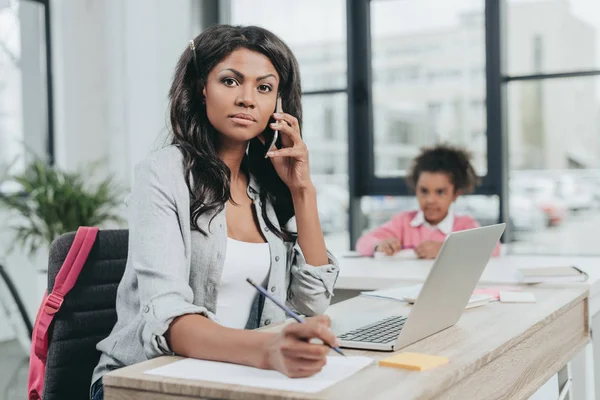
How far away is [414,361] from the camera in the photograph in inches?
44.7

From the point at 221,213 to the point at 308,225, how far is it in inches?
8.1

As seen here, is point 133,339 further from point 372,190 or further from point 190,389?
point 372,190

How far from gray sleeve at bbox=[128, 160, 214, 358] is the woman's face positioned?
17 centimetres

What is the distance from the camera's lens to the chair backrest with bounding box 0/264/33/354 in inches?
114

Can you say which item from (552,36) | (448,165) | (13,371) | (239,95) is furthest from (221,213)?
(552,36)

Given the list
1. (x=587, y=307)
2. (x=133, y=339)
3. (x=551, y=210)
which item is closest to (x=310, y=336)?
(x=133, y=339)

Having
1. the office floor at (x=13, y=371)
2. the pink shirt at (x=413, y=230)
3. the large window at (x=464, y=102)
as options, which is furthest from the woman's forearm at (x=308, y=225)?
the large window at (x=464, y=102)

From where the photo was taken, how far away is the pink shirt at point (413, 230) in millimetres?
3203

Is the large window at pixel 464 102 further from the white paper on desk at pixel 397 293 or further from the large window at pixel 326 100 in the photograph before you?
the white paper on desk at pixel 397 293

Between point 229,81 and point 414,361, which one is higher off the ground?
point 229,81

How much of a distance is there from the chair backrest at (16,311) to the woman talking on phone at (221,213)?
5.33 ft

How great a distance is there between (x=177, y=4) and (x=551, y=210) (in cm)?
269

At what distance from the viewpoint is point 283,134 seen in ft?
5.25

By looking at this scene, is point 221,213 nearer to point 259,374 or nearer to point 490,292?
point 259,374
